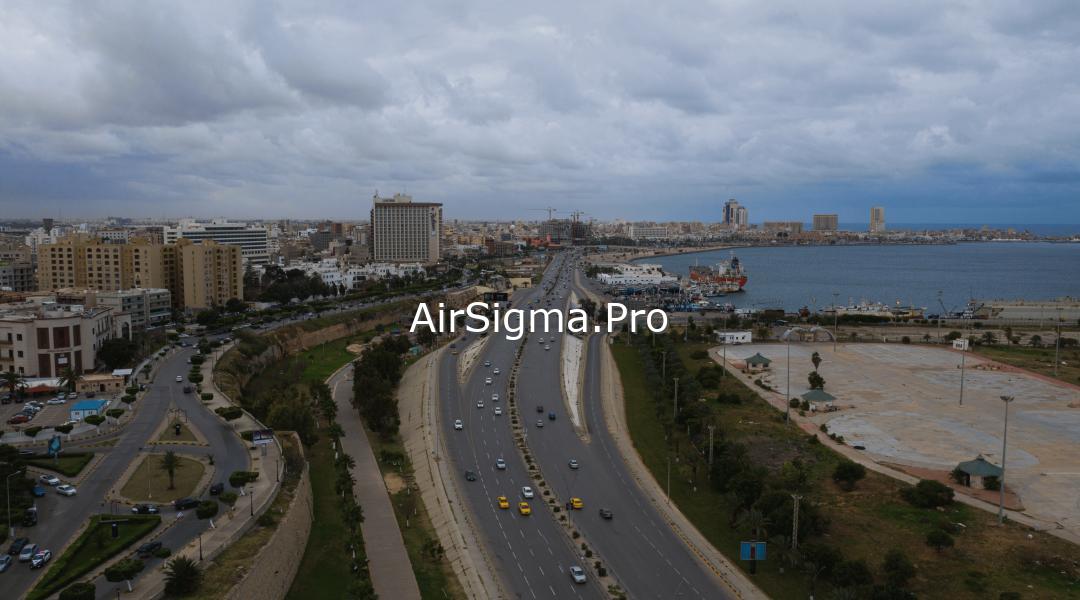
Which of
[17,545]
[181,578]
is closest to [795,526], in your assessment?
[181,578]

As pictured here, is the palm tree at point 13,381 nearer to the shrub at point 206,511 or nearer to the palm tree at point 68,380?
the palm tree at point 68,380

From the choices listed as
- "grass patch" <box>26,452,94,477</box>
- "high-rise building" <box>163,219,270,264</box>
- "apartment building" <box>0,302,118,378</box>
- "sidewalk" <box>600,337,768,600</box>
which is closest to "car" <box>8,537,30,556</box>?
"grass patch" <box>26,452,94,477</box>

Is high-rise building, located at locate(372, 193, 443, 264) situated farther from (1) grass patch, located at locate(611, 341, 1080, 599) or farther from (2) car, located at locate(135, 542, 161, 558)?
(2) car, located at locate(135, 542, 161, 558)

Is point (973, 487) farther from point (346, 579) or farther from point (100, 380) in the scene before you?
point (100, 380)

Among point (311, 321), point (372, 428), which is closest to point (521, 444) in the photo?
point (372, 428)

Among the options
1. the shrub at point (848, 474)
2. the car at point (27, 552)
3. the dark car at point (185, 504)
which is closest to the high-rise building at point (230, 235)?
the dark car at point (185, 504)

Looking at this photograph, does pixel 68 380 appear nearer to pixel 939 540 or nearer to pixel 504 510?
pixel 504 510
